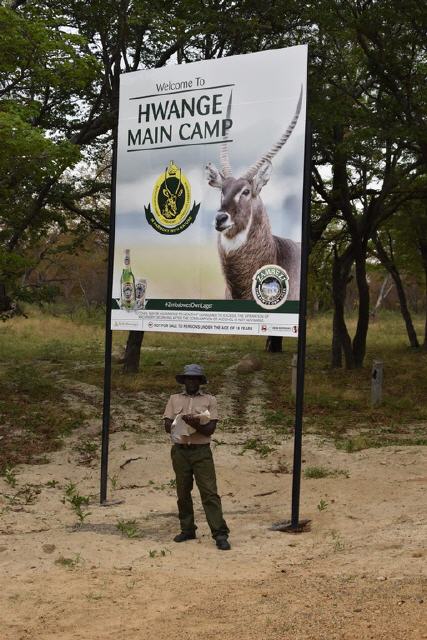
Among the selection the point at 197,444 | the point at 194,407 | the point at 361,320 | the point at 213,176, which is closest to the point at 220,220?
the point at 213,176

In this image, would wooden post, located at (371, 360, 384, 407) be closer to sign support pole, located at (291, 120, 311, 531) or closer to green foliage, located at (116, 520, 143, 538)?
sign support pole, located at (291, 120, 311, 531)

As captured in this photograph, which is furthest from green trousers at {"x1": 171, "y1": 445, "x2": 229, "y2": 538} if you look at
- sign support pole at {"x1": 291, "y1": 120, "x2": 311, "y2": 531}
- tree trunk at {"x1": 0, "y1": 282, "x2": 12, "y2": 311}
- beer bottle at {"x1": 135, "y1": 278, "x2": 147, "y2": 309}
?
tree trunk at {"x1": 0, "y1": 282, "x2": 12, "y2": 311}

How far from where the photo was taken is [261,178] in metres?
8.10

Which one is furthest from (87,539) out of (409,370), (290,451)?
(409,370)

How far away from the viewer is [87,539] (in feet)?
24.9

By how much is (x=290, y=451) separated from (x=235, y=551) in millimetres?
5180

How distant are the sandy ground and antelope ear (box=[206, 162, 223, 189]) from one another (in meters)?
3.55

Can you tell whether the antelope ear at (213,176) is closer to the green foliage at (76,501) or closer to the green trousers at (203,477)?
the green trousers at (203,477)

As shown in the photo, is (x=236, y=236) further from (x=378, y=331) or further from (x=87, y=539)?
(x=378, y=331)

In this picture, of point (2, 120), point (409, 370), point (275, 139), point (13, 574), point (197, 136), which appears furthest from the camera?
point (409, 370)

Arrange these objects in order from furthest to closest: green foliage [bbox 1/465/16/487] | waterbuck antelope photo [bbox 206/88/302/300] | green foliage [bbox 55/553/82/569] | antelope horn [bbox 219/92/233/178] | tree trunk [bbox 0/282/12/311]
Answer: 1. tree trunk [bbox 0/282/12/311]
2. green foliage [bbox 1/465/16/487]
3. antelope horn [bbox 219/92/233/178]
4. waterbuck antelope photo [bbox 206/88/302/300]
5. green foliage [bbox 55/553/82/569]

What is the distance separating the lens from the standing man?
7273mm

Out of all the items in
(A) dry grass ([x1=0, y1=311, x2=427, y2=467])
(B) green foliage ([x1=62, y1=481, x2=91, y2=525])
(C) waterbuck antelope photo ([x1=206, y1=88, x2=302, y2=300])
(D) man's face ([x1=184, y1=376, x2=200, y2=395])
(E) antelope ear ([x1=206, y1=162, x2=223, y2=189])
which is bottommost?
(B) green foliage ([x1=62, y1=481, x2=91, y2=525])

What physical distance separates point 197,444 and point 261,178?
2.74 meters
